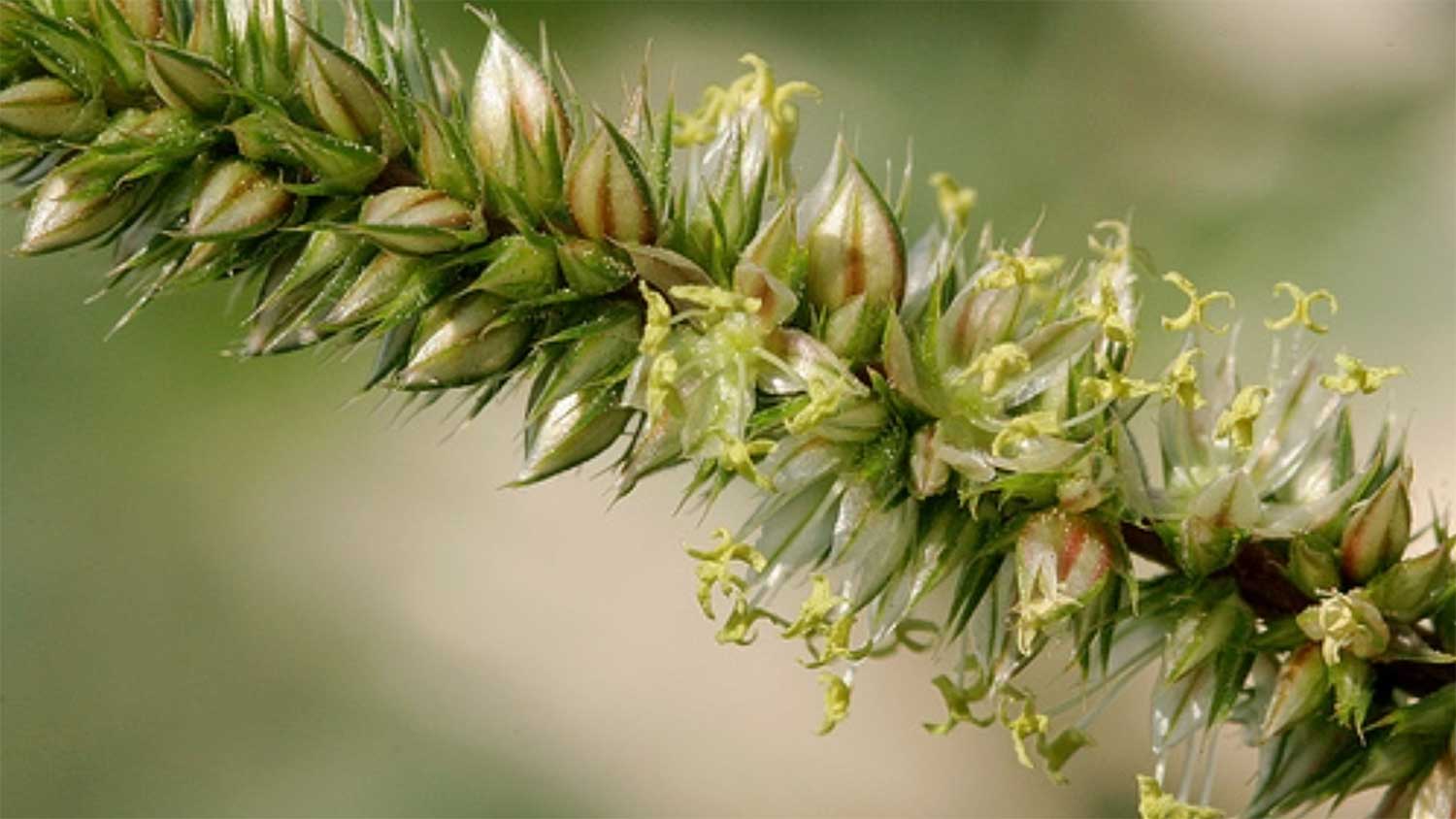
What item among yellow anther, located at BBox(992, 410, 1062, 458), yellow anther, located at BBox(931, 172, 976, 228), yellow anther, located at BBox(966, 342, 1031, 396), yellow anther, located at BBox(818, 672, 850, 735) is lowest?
yellow anther, located at BBox(818, 672, 850, 735)

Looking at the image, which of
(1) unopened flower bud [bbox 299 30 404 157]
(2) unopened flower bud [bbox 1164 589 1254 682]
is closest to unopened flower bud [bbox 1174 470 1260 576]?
(2) unopened flower bud [bbox 1164 589 1254 682]

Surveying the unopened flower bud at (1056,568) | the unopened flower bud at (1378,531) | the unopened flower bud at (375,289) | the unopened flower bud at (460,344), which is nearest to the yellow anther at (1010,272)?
the unopened flower bud at (1056,568)

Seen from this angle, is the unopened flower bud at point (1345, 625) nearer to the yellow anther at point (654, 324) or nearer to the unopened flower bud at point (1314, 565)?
the unopened flower bud at point (1314, 565)

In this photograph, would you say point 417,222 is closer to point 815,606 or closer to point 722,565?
point 722,565

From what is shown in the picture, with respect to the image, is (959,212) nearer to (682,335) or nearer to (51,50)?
(682,335)

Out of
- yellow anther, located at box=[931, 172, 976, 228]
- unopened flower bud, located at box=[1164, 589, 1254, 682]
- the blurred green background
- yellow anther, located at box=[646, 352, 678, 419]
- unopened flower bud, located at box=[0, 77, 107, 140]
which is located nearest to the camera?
yellow anther, located at box=[646, 352, 678, 419]

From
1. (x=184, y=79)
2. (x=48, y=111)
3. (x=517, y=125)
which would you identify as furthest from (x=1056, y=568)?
(x=48, y=111)

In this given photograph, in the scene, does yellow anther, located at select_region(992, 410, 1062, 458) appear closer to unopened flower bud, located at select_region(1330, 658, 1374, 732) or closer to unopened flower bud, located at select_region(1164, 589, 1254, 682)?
unopened flower bud, located at select_region(1164, 589, 1254, 682)
